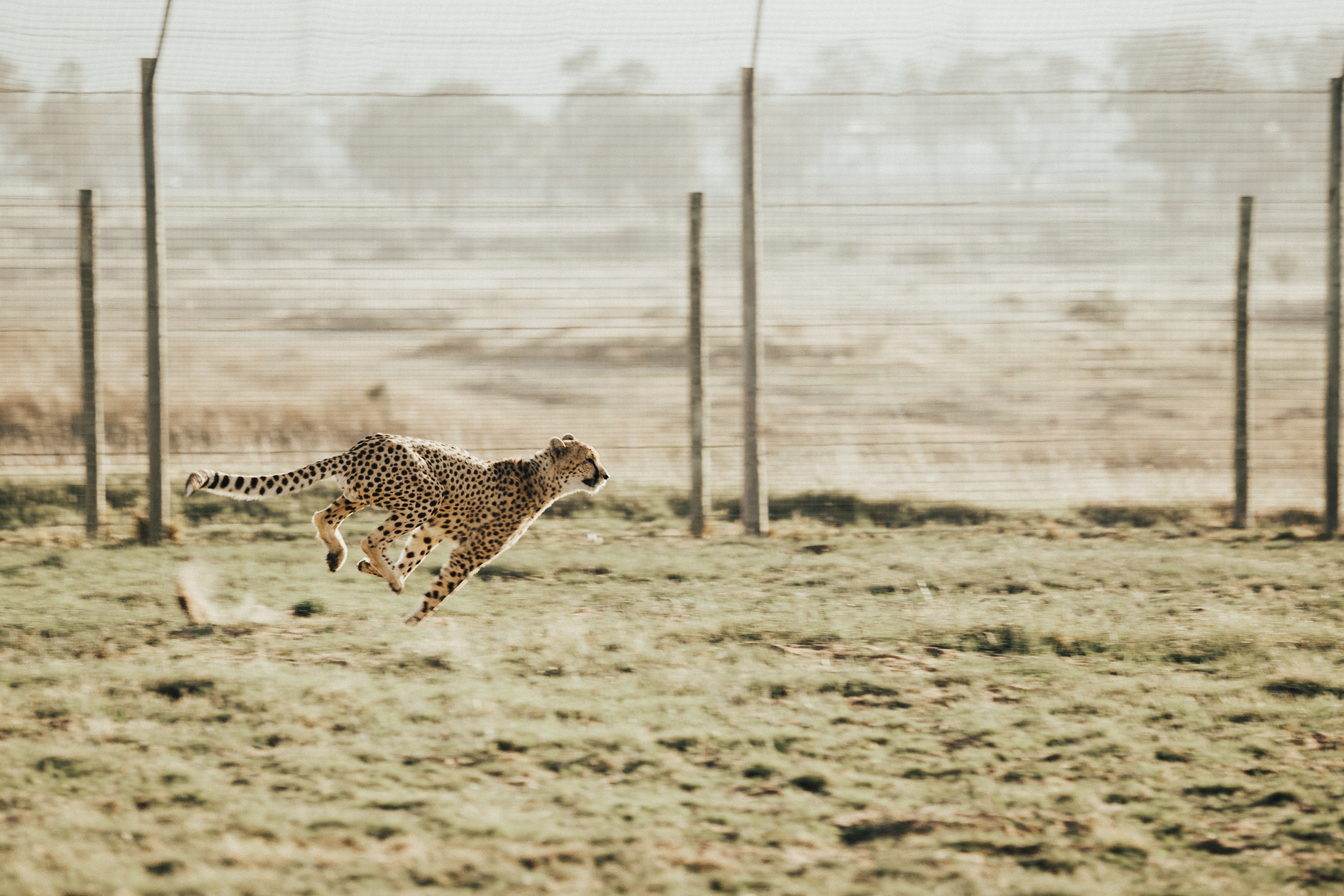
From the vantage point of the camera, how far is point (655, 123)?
722cm

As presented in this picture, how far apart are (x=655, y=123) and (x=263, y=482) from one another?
13.8 ft

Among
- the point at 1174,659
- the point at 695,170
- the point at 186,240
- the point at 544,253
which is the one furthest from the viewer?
the point at 544,253

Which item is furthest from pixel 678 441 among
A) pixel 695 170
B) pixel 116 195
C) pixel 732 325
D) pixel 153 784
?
pixel 153 784

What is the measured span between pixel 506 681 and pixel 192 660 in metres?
1.02

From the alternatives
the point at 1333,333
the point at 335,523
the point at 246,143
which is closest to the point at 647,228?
the point at 246,143

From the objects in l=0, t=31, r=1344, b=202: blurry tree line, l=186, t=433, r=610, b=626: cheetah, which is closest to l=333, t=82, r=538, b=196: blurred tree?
l=0, t=31, r=1344, b=202: blurry tree line

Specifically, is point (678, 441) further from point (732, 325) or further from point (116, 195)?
point (116, 195)

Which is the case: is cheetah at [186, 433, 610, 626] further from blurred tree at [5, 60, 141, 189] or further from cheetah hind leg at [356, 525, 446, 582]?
blurred tree at [5, 60, 141, 189]

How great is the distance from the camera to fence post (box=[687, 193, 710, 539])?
624cm

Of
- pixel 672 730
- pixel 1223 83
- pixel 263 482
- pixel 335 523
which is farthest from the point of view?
pixel 1223 83

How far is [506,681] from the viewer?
367 cm

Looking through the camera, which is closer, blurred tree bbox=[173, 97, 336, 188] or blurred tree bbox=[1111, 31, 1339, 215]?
blurred tree bbox=[173, 97, 336, 188]

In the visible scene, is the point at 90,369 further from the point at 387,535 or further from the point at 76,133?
the point at 387,535

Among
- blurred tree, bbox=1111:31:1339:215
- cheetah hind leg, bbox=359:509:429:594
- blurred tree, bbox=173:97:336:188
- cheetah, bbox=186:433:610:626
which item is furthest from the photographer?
blurred tree, bbox=1111:31:1339:215
